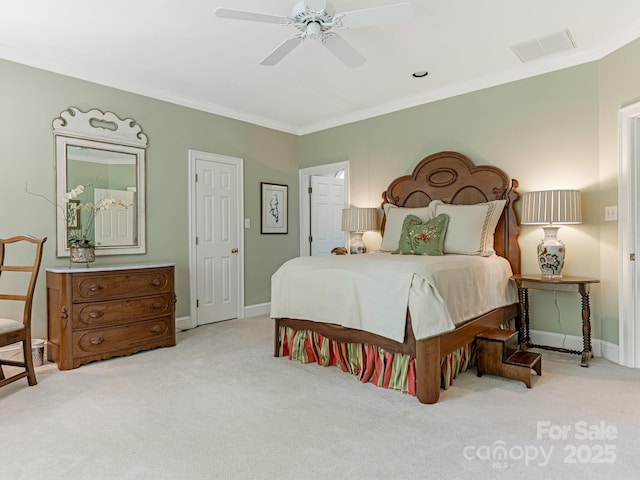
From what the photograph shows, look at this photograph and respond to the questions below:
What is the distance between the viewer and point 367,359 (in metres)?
2.83

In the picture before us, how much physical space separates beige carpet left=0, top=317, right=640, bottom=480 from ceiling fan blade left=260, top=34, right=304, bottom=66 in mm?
2384

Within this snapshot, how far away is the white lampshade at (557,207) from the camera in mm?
3234

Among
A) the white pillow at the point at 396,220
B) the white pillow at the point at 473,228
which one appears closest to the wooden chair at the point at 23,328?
the white pillow at the point at 396,220

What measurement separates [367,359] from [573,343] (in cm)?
203

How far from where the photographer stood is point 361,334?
9.23 feet

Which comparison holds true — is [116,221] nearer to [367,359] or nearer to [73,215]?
[73,215]

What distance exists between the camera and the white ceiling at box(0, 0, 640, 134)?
2.72 metres

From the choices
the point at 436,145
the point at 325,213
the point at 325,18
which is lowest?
the point at 325,213

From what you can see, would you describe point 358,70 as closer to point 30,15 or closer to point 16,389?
point 30,15

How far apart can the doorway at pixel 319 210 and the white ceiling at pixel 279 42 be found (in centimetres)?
147

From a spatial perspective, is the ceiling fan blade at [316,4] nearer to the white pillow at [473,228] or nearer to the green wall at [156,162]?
the white pillow at [473,228]

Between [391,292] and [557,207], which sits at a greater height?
[557,207]

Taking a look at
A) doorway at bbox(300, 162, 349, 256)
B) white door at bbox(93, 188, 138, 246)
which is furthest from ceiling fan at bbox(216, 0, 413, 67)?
doorway at bbox(300, 162, 349, 256)

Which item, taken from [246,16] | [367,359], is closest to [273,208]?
[367,359]
